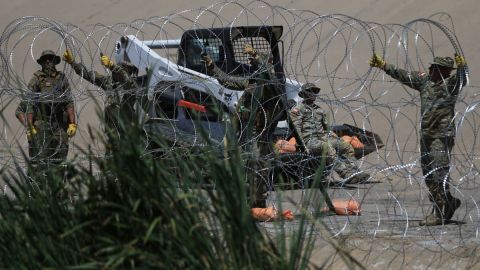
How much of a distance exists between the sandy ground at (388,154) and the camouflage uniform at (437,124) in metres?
0.14

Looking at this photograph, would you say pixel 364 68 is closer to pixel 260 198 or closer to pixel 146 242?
pixel 260 198

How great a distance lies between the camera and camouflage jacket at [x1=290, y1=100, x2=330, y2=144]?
13.3m

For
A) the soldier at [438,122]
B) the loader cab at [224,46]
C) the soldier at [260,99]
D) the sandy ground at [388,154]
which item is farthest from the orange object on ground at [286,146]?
the soldier at [438,122]

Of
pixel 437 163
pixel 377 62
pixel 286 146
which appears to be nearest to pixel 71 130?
pixel 286 146

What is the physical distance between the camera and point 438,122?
10180 mm

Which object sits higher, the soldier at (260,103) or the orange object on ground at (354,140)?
the soldier at (260,103)

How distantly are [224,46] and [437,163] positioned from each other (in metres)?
5.11

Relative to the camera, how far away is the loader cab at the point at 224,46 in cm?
1402

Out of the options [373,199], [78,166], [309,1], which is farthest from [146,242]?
[309,1]

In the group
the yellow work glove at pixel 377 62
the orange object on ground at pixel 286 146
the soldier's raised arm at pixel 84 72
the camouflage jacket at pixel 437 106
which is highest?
the soldier's raised arm at pixel 84 72

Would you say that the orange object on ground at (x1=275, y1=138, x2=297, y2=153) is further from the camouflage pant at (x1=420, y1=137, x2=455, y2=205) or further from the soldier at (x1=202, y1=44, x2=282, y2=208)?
the camouflage pant at (x1=420, y1=137, x2=455, y2=205)

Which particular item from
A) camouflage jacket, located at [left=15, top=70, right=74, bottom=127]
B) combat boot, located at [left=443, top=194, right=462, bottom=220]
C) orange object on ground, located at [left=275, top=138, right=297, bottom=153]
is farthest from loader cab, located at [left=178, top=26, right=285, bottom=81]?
combat boot, located at [left=443, top=194, right=462, bottom=220]

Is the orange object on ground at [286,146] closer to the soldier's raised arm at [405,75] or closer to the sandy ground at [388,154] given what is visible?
the sandy ground at [388,154]

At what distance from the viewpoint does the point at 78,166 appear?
6.17 meters
